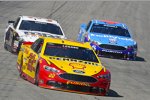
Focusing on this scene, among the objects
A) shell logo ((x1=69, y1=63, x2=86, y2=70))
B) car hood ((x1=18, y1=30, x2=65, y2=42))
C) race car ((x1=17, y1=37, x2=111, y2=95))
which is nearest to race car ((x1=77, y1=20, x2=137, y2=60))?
car hood ((x1=18, y1=30, x2=65, y2=42))

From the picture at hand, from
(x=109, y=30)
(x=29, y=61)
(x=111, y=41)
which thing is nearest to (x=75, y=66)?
(x=29, y=61)

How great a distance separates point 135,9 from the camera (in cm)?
5156

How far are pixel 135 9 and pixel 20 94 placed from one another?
128 ft

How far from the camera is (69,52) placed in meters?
15.7

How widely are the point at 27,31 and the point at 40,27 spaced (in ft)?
2.44

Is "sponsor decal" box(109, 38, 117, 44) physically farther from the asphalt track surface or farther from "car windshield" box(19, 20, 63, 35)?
"car windshield" box(19, 20, 63, 35)

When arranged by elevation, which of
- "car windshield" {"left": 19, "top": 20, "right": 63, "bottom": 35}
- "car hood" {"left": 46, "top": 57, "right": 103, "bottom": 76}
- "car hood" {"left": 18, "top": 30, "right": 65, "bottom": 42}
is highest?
"car hood" {"left": 46, "top": 57, "right": 103, "bottom": 76}

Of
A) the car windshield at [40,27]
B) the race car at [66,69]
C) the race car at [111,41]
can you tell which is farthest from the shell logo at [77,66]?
the race car at [111,41]

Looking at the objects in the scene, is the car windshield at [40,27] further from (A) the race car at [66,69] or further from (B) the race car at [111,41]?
(A) the race car at [66,69]

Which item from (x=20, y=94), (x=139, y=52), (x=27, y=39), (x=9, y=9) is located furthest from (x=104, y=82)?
(x=9, y=9)

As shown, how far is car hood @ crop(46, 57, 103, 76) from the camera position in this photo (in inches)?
575

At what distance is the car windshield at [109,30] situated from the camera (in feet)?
89.1

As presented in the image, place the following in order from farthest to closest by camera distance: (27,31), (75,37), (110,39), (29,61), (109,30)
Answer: (75,37) → (109,30) → (110,39) → (27,31) → (29,61)

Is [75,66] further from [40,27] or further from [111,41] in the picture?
[111,41]
